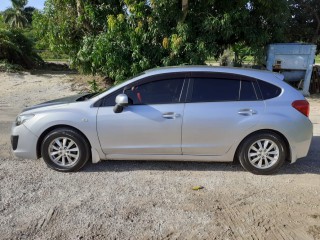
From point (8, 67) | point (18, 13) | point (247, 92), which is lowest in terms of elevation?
point (8, 67)

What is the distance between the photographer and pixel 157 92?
4762 millimetres

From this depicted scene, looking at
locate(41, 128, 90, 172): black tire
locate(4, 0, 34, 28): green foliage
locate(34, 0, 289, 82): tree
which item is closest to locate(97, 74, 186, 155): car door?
locate(41, 128, 90, 172): black tire

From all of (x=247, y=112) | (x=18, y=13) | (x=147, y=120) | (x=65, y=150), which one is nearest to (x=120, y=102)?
(x=147, y=120)

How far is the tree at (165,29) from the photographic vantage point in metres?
9.95

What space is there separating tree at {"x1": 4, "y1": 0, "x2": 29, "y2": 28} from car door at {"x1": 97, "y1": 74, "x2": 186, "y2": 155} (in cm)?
6335

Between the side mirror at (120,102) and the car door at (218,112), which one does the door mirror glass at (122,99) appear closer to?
the side mirror at (120,102)

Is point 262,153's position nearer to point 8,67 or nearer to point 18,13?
point 8,67

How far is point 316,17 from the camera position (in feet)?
49.1

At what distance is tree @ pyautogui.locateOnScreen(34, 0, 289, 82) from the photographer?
9.95 meters

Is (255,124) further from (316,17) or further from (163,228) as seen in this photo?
(316,17)

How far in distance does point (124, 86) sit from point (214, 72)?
1.36 meters

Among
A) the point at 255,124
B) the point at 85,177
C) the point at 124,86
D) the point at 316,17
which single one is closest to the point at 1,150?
the point at 85,177

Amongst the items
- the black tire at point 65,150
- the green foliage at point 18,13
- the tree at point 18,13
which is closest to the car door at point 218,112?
the black tire at point 65,150

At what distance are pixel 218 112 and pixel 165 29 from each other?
638cm
